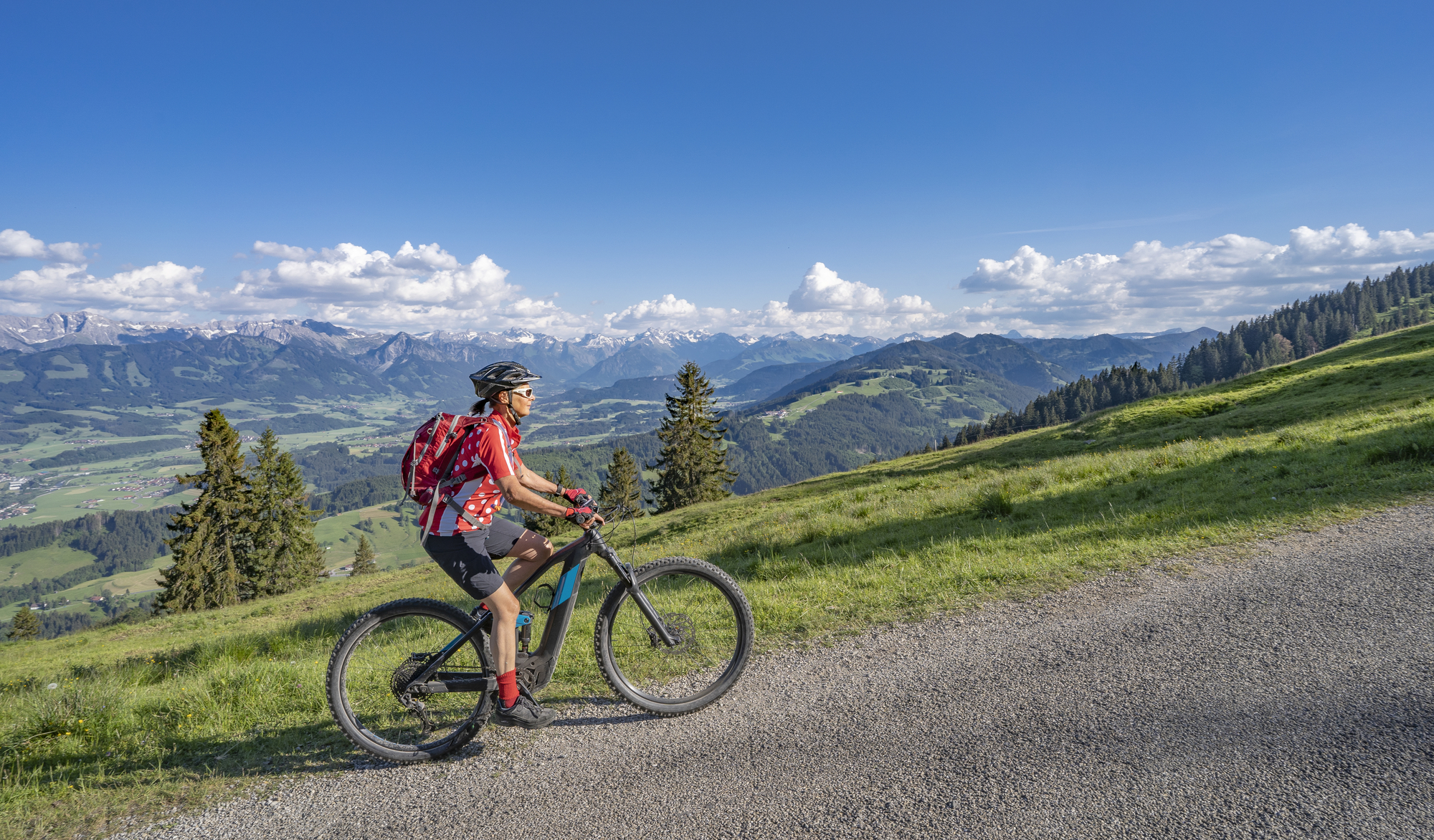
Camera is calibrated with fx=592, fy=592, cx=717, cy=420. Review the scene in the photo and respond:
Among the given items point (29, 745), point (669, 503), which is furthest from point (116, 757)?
point (669, 503)

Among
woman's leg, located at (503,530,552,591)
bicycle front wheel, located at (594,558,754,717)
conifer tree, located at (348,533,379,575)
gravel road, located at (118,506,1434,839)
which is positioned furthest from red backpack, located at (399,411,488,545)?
conifer tree, located at (348,533,379,575)

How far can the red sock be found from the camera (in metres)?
5.39

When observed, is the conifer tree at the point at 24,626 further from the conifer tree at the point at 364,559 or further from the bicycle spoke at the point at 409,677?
the bicycle spoke at the point at 409,677

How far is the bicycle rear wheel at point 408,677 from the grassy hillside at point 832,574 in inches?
13.8

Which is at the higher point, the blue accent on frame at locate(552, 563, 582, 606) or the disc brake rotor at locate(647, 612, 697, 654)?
the blue accent on frame at locate(552, 563, 582, 606)

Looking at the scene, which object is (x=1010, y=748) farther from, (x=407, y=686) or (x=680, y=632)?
(x=407, y=686)

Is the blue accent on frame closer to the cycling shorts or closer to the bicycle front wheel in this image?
the bicycle front wheel

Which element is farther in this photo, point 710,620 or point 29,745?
point 710,620

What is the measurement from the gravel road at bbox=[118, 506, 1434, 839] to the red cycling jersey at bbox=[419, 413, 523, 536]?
206 cm

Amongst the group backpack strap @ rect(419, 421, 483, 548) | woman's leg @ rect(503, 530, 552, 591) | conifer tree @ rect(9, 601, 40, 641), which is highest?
backpack strap @ rect(419, 421, 483, 548)

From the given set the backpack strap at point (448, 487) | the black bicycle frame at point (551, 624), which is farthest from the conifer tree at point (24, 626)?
the backpack strap at point (448, 487)

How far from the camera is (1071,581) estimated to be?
7.71 meters

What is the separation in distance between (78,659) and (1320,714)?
2977cm

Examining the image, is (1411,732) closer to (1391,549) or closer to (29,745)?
(1391,549)
